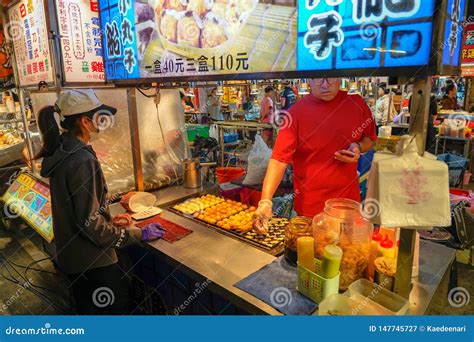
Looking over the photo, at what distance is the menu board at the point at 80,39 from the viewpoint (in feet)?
9.59

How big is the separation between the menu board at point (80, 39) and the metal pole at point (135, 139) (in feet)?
1.73

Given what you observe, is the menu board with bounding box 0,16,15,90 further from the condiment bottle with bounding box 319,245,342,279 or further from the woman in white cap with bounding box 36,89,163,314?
the condiment bottle with bounding box 319,245,342,279

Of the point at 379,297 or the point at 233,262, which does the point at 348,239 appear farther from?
the point at 233,262

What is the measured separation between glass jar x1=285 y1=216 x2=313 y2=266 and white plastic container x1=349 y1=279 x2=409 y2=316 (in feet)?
1.21

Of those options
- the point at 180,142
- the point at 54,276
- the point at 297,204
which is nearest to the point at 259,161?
the point at 180,142

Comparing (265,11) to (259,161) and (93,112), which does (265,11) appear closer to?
(93,112)

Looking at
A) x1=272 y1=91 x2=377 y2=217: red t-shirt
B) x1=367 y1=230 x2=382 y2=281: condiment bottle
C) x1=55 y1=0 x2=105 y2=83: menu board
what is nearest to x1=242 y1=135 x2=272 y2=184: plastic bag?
x1=272 y1=91 x2=377 y2=217: red t-shirt

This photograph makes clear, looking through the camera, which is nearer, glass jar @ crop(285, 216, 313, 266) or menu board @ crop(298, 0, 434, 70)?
menu board @ crop(298, 0, 434, 70)

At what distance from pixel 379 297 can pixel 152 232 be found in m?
1.46

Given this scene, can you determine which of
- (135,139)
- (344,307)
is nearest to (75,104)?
(135,139)

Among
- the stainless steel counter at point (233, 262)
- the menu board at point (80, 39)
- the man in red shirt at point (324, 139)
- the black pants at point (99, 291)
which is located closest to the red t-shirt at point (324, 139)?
the man in red shirt at point (324, 139)

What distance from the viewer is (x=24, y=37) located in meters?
3.46

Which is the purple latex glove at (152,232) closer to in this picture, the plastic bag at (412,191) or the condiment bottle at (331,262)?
the condiment bottle at (331,262)

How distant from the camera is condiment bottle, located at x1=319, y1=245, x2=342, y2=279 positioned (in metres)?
1.33
